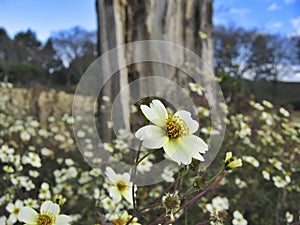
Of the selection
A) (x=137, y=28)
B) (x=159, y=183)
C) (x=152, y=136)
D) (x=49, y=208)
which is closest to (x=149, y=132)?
(x=152, y=136)

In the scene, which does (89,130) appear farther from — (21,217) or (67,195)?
(21,217)

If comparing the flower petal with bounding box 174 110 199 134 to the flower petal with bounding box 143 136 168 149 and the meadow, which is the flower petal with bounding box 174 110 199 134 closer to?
the flower petal with bounding box 143 136 168 149

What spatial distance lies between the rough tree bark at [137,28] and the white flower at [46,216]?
1638mm

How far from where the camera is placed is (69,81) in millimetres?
17891

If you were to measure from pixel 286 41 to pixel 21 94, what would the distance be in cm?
1737

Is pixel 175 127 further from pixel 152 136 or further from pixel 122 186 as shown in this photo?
pixel 122 186

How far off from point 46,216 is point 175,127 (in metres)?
0.25

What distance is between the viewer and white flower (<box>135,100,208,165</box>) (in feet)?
1.52

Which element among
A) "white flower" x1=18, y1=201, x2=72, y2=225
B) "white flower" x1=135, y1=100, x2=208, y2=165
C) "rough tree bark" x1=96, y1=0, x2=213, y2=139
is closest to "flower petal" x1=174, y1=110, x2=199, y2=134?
"white flower" x1=135, y1=100, x2=208, y2=165

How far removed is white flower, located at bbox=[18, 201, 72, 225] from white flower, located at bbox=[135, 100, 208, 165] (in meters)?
0.19

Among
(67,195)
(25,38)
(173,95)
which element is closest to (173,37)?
(173,95)

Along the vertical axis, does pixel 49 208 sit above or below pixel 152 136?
below

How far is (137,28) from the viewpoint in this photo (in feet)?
7.82

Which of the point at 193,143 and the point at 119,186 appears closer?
the point at 193,143
